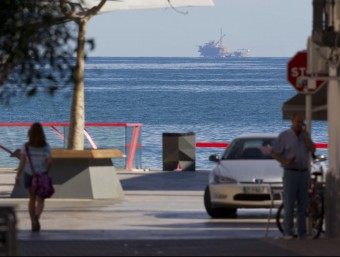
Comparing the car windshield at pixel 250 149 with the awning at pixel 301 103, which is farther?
the car windshield at pixel 250 149

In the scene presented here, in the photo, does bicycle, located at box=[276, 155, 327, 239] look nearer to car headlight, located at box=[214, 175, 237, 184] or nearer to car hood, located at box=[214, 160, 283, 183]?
car hood, located at box=[214, 160, 283, 183]

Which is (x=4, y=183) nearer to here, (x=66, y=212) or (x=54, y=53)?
(x=66, y=212)

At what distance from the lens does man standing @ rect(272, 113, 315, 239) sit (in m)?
19.5

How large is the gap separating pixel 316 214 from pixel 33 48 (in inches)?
190

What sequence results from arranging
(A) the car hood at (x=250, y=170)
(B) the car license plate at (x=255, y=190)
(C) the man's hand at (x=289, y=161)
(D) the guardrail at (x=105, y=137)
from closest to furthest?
(C) the man's hand at (x=289, y=161) < (B) the car license plate at (x=255, y=190) < (A) the car hood at (x=250, y=170) < (D) the guardrail at (x=105, y=137)

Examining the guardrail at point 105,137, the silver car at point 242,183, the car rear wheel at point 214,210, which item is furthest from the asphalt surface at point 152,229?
the guardrail at point 105,137

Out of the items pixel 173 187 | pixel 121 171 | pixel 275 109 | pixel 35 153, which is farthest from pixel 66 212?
pixel 275 109

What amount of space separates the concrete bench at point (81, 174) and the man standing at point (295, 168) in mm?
9006

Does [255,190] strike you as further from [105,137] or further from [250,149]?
[105,137]

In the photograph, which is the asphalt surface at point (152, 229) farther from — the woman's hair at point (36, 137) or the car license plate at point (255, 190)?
the woman's hair at point (36, 137)

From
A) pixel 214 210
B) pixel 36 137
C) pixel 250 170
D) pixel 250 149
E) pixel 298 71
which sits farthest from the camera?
pixel 250 149

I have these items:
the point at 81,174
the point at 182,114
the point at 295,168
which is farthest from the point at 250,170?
the point at 182,114

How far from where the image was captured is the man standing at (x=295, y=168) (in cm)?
1950

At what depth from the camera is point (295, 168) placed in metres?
19.5
